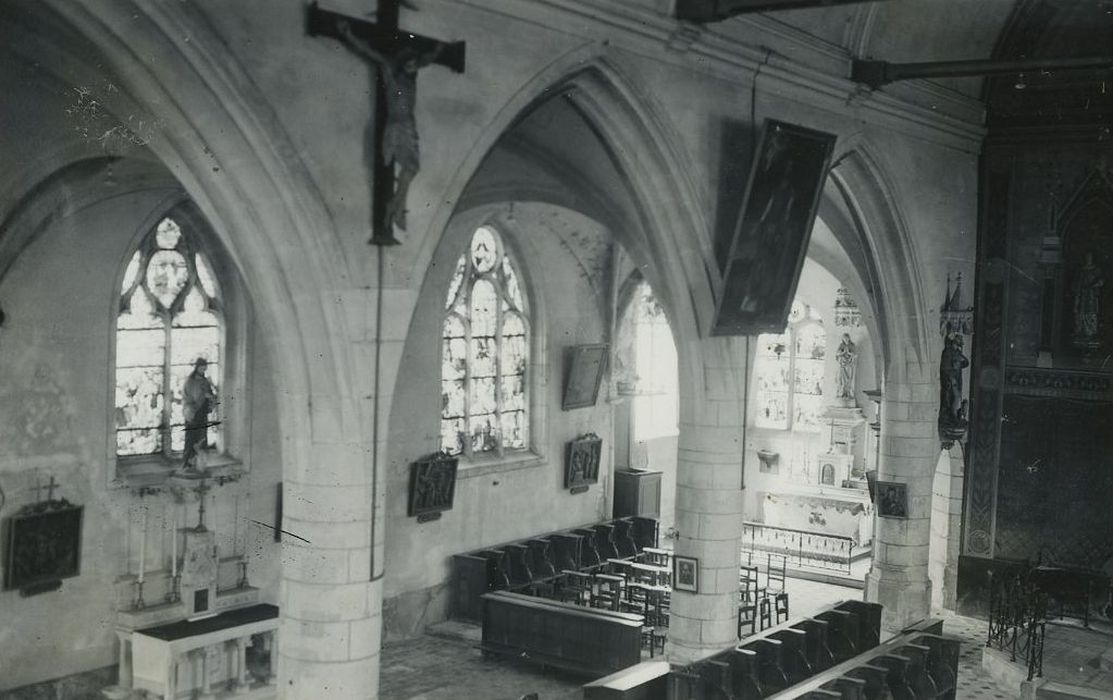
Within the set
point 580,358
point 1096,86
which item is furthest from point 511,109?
point 1096,86

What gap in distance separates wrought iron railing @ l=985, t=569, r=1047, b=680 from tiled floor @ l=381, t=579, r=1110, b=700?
37cm

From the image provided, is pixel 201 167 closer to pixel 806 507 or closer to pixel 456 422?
pixel 456 422

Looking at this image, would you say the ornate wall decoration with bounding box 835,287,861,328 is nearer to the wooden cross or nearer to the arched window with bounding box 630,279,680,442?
the arched window with bounding box 630,279,680,442

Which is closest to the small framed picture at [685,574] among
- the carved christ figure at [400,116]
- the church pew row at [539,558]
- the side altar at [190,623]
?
the church pew row at [539,558]

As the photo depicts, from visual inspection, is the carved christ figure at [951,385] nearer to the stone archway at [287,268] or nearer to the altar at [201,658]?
the altar at [201,658]

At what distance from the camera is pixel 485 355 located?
18.7 m

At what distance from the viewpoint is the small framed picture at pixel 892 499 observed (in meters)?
17.8

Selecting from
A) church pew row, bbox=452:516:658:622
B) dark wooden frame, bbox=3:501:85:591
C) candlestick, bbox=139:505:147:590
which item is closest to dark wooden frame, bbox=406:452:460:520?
church pew row, bbox=452:516:658:622

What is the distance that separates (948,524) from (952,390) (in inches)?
92.4

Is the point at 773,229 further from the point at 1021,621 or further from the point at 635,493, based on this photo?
the point at 635,493

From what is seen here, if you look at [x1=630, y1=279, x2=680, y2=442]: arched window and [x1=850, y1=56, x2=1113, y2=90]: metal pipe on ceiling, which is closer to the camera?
[x1=850, y1=56, x2=1113, y2=90]: metal pipe on ceiling

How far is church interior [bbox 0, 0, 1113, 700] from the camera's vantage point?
955 cm

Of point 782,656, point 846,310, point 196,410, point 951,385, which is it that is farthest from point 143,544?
point 846,310

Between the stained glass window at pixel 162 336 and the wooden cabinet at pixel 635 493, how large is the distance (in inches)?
334
